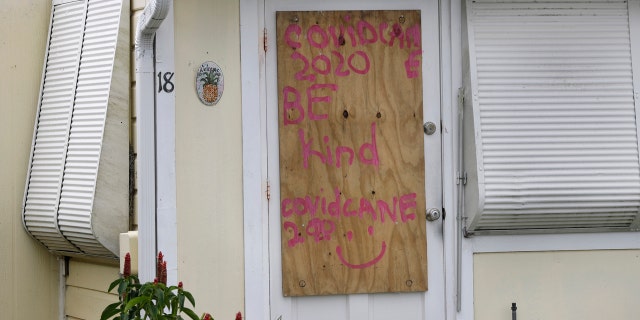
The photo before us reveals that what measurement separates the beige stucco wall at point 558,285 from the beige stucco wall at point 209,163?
1.41 meters

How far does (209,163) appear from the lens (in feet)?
20.6

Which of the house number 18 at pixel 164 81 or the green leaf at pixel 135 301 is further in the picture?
the house number 18 at pixel 164 81

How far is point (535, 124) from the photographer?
630 centimetres

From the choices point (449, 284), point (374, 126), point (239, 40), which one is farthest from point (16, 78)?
point (449, 284)

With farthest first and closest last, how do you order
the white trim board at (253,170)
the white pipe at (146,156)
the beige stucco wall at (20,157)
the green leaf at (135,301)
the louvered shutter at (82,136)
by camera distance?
the beige stucco wall at (20,157), the louvered shutter at (82,136), the white trim board at (253,170), the white pipe at (146,156), the green leaf at (135,301)

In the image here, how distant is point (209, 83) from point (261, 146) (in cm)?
46

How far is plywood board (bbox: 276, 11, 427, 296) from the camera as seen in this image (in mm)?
6297

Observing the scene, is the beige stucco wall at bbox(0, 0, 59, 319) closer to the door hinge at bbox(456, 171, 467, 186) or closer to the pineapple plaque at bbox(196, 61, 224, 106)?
the pineapple plaque at bbox(196, 61, 224, 106)

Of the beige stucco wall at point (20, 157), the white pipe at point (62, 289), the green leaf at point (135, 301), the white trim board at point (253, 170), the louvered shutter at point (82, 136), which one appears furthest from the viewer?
the white pipe at point (62, 289)

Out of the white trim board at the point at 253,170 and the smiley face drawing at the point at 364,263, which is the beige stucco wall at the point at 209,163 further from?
the smiley face drawing at the point at 364,263

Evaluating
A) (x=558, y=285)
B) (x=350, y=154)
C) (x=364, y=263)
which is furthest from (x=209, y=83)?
(x=558, y=285)

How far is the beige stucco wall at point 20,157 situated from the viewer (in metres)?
7.59

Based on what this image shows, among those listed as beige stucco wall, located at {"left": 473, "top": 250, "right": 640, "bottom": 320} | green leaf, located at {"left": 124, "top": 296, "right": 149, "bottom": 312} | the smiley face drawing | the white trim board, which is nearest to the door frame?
the white trim board

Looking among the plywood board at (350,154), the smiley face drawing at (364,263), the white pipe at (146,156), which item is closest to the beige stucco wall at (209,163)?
the white pipe at (146,156)
